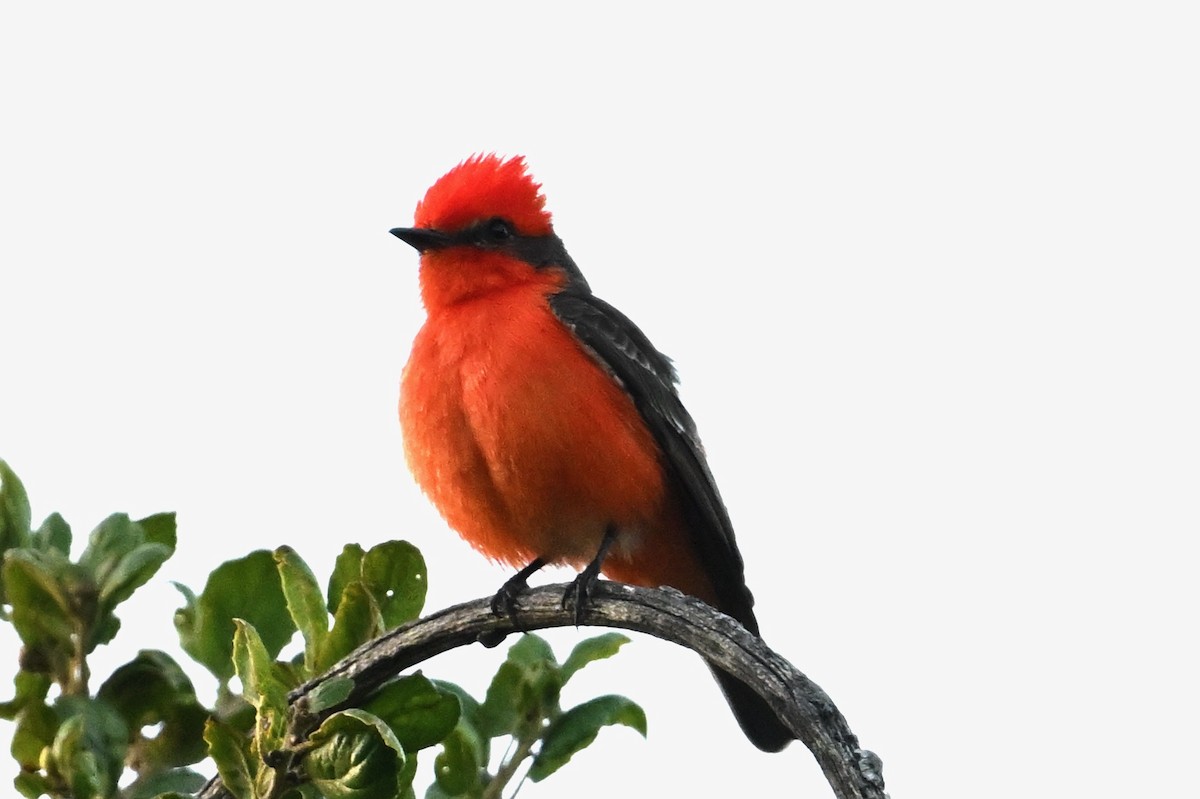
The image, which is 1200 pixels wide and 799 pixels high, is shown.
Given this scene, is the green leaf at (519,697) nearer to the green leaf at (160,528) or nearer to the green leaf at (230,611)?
the green leaf at (230,611)

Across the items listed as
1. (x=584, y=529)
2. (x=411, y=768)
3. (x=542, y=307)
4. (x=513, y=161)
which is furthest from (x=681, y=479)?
(x=411, y=768)

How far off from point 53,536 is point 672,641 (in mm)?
1412

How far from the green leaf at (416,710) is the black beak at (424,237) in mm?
3847

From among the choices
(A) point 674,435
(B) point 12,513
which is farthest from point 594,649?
(A) point 674,435

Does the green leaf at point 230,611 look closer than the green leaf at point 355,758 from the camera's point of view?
No

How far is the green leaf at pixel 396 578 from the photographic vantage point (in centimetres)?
329

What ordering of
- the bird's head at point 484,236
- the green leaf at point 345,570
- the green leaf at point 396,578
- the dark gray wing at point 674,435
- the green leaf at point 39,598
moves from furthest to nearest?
1. the bird's head at point 484,236
2. the dark gray wing at point 674,435
3. the green leaf at point 345,570
4. the green leaf at point 396,578
5. the green leaf at point 39,598

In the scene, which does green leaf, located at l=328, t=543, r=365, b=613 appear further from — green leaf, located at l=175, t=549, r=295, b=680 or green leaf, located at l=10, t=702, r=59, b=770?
green leaf, located at l=10, t=702, r=59, b=770

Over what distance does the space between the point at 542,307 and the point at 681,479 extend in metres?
0.92

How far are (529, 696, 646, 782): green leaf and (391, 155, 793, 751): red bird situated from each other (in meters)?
1.56

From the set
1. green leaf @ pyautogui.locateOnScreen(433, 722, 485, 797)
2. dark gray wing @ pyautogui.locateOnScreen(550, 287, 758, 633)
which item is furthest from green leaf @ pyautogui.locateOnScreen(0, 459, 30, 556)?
dark gray wing @ pyautogui.locateOnScreen(550, 287, 758, 633)

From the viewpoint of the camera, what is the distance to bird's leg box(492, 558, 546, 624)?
3.85m

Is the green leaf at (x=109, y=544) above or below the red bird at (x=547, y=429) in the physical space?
below

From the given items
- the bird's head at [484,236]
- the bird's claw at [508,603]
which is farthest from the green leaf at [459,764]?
the bird's head at [484,236]
